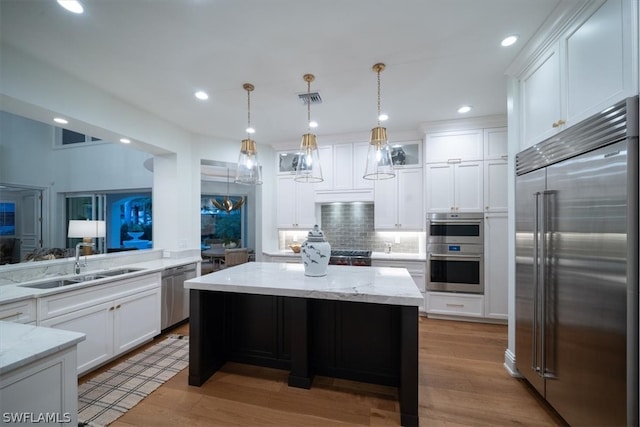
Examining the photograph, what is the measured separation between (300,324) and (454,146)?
3266mm

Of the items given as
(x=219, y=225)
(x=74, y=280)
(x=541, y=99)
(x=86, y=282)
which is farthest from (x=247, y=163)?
(x=219, y=225)

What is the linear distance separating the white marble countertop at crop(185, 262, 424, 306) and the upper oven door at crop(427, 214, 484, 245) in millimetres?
1506

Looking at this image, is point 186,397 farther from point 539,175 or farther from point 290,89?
point 539,175

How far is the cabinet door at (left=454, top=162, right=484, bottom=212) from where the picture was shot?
369 cm

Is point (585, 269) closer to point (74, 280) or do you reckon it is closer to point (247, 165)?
point (247, 165)

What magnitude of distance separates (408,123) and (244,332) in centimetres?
351

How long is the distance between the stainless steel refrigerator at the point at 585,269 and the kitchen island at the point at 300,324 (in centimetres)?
94

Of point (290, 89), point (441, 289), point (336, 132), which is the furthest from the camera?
point (336, 132)

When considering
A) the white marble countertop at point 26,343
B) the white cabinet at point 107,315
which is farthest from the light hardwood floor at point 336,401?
the white marble countertop at point 26,343

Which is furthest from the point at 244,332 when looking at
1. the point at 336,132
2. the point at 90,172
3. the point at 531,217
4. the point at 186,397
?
the point at 90,172

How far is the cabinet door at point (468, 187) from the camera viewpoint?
369cm

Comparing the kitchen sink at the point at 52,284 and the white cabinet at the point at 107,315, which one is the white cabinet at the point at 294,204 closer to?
the white cabinet at the point at 107,315

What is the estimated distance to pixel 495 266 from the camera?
359 cm

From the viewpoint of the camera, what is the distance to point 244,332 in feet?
8.55
